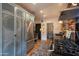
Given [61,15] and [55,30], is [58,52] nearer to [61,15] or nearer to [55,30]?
[55,30]

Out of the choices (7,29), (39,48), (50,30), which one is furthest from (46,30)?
(7,29)

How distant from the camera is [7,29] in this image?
59.2 inches

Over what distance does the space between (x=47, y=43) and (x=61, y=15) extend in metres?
0.43

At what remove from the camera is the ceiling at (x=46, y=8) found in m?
1.60

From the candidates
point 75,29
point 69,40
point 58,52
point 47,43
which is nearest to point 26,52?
point 47,43

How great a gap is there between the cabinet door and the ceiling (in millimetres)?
195

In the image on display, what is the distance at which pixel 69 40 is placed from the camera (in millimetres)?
1665

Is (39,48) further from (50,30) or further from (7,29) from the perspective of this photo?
(7,29)

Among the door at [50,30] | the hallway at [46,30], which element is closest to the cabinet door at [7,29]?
the hallway at [46,30]

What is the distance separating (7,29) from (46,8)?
58 cm

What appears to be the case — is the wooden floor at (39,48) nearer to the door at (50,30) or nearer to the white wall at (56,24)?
the door at (50,30)

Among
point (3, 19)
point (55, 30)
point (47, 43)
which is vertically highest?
point (3, 19)

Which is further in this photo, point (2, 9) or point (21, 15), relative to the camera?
point (21, 15)

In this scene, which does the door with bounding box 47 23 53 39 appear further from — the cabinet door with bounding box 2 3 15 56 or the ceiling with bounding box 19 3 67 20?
the cabinet door with bounding box 2 3 15 56
